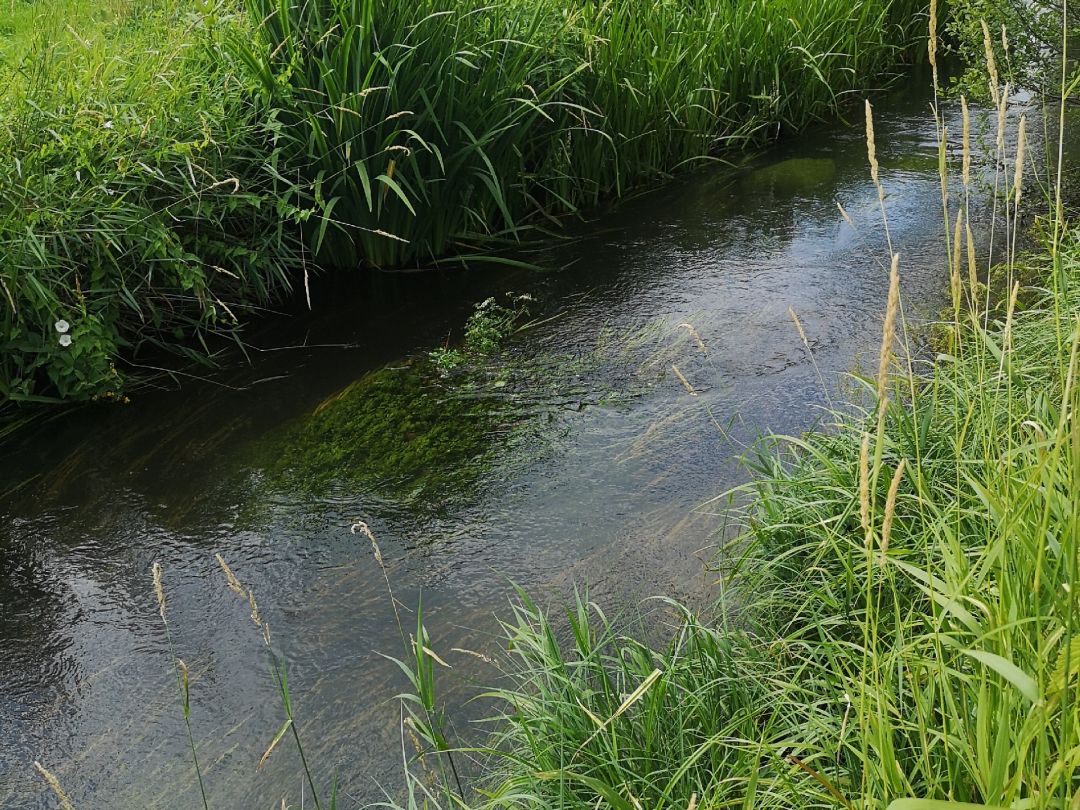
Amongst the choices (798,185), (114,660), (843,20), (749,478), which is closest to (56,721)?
(114,660)

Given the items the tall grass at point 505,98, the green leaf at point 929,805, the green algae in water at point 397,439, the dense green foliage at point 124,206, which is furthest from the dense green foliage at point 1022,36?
the green leaf at point 929,805

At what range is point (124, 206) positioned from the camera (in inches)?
165

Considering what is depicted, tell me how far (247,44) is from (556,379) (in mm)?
2242

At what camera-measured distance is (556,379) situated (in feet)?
13.8

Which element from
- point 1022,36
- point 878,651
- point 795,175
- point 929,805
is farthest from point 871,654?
point 795,175

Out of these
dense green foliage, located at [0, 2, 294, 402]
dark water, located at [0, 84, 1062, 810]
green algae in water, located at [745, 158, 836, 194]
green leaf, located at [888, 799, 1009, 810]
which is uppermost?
dense green foliage, located at [0, 2, 294, 402]

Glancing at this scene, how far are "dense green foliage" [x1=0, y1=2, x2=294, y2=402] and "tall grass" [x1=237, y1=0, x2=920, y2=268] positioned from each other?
0.27 metres

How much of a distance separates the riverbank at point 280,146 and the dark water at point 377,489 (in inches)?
12.5

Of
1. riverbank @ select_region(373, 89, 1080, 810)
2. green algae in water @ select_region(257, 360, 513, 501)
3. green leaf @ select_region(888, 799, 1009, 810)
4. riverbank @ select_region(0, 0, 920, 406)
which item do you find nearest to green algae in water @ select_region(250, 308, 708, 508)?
green algae in water @ select_region(257, 360, 513, 501)

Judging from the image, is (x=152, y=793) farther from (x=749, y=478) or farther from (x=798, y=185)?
(x=798, y=185)

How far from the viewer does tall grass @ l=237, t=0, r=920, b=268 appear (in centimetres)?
471

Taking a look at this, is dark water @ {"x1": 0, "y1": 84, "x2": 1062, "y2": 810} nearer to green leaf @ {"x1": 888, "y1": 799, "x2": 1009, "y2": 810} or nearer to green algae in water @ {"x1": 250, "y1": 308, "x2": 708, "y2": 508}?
green algae in water @ {"x1": 250, "y1": 308, "x2": 708, "y2": 508}

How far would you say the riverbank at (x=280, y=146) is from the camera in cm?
409

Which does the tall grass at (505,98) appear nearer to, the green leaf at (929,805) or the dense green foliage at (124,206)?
the dense green foliage at (124,206)
